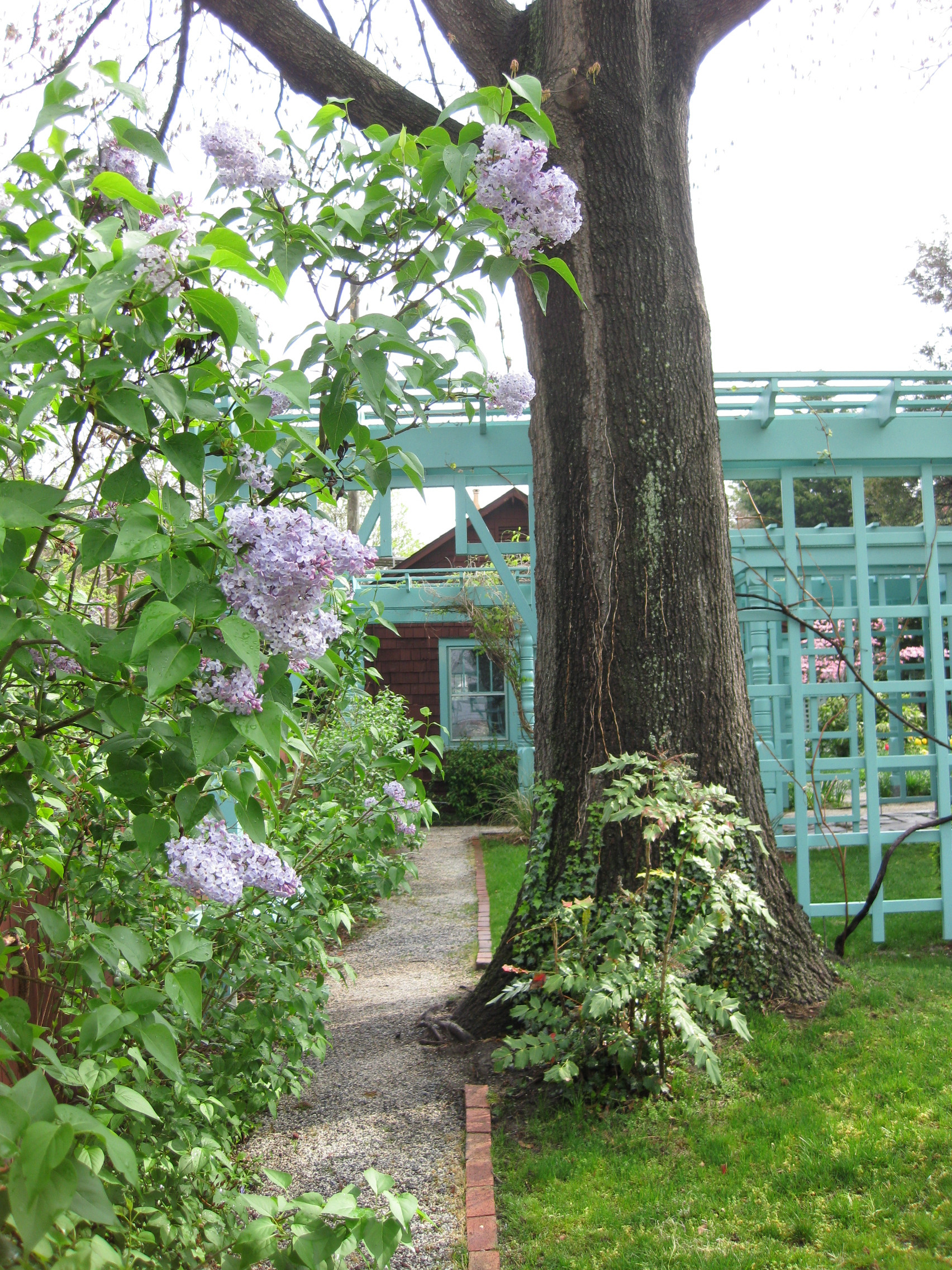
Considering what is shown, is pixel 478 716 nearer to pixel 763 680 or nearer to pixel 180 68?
pixel 763 680

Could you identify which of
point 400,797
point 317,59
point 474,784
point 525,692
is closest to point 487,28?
point 317,59

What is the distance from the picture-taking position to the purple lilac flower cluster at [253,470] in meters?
1.24

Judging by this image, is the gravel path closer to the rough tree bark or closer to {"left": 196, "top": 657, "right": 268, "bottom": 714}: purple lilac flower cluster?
the rough tree bark

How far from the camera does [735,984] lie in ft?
11.3

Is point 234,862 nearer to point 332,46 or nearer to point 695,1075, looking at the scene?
point 695,1075

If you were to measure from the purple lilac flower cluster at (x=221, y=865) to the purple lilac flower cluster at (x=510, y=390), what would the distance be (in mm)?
972

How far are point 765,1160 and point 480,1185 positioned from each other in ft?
2.71

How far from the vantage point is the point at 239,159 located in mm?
1520

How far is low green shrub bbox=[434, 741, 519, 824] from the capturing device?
11.0 meters

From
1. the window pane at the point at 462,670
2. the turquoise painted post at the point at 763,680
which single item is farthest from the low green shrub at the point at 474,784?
the turquoise painted post at the point at 763,680

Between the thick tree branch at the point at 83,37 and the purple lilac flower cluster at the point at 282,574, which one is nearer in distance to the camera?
the purple lilac flower cluster at the point at 282,574

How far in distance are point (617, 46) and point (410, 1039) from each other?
13.7 ft

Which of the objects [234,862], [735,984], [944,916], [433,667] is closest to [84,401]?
[234,862]

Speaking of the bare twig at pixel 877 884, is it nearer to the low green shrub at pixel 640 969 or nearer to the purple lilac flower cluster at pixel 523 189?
the low green shrub at pixel 640 969
